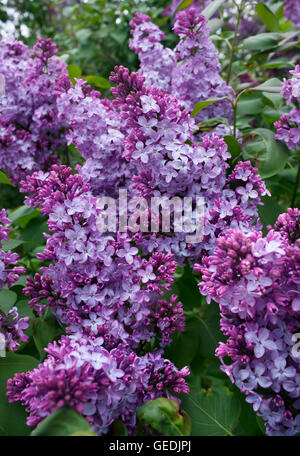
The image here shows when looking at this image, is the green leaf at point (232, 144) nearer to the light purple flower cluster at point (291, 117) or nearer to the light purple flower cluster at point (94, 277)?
the light purple flower cluster at point (291, 117)

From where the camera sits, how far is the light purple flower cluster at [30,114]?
1672 millimetres

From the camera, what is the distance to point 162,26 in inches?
118

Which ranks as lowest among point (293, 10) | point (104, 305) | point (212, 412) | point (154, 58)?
point (212, 412)

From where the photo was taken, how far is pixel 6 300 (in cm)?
126

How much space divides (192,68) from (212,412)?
102 cm

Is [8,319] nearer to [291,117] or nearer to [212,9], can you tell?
[291,117]

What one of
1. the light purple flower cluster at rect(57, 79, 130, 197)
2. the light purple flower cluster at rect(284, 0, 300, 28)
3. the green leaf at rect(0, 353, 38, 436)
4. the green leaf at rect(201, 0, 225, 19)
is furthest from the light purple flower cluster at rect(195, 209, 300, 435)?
the light purple flower cluster at rect(284, 0, 300, 28)

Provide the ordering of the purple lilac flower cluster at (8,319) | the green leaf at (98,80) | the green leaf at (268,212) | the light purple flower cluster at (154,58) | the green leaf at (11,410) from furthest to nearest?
the green leaf at (98,80) → the light purple flower cluster at (154,58) → the green leaf at (268,212) → the purple lilac flower cluster at (8,319) → the green leaf at (11,410)

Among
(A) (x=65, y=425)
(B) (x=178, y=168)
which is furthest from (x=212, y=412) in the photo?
(B) (x=178, y=168)

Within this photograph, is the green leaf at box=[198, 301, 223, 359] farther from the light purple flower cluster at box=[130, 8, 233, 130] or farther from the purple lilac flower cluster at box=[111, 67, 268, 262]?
the light purple flower cluster at box=[130, 8, 233, 130]

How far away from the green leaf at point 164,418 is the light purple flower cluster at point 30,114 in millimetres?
1022

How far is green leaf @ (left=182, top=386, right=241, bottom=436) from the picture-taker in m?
1.08

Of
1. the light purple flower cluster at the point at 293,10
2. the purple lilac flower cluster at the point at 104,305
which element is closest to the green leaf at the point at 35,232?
the purple lilac flower cluster at the point at 104,305
